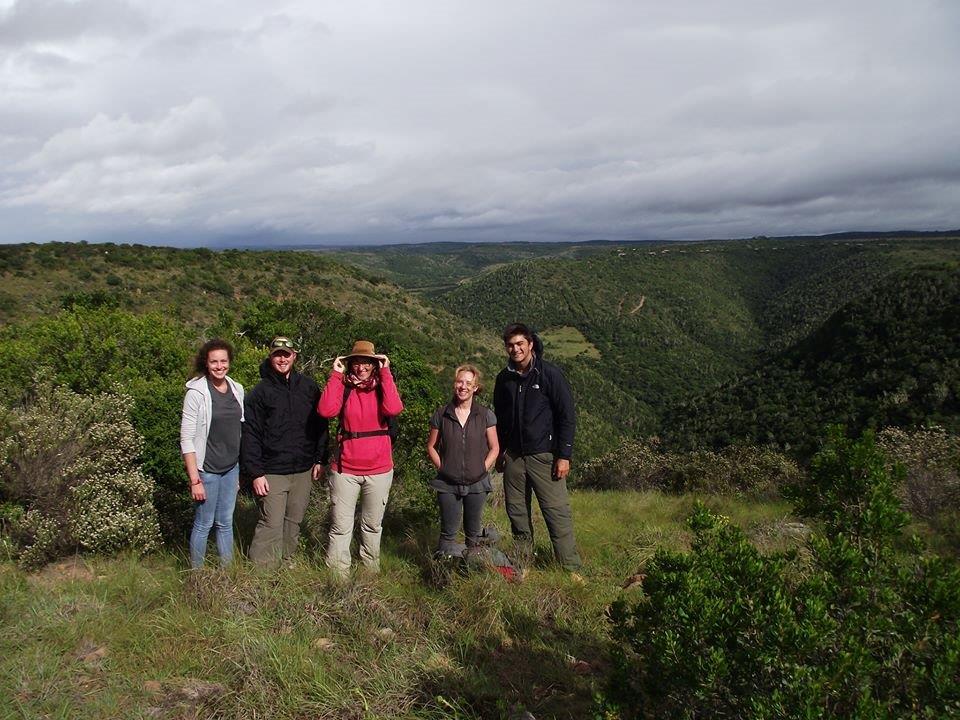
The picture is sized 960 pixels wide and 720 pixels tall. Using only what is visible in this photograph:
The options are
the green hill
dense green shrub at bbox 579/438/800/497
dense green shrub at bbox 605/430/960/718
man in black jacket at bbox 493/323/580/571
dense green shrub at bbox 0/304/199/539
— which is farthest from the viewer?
the green hill

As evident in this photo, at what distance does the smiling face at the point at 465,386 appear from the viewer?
3.55 metres

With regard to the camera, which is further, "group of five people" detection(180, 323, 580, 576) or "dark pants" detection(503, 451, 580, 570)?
"dark pants" detection(503, 451, 580, 570)

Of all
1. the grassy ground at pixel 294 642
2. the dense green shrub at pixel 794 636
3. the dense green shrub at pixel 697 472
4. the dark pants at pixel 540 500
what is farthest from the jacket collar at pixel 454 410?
the dense green shrub at pixel 697 472

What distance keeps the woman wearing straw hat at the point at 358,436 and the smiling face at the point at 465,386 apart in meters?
0.40

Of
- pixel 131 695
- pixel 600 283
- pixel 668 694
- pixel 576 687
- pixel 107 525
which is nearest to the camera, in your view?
pixel 668 694

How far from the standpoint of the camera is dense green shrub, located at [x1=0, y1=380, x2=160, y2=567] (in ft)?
12.4

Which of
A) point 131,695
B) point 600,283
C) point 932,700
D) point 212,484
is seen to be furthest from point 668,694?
point 600,283

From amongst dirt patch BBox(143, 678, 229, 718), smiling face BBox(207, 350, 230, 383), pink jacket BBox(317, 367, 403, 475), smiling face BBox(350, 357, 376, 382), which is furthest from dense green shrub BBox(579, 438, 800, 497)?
dirt patch BBox(143, 678, 229, 718)

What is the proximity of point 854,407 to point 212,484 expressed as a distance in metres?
32.7

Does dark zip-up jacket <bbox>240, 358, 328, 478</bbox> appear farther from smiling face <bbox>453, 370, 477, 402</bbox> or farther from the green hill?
the green hill

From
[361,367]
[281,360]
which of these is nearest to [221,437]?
[281,360]

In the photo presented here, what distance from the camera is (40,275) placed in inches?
1068

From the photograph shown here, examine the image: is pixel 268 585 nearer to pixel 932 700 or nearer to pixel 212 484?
pixel 212 484

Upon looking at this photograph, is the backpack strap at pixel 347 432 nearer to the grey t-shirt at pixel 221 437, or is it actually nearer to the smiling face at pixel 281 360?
the smiling face at pixel 281 360
